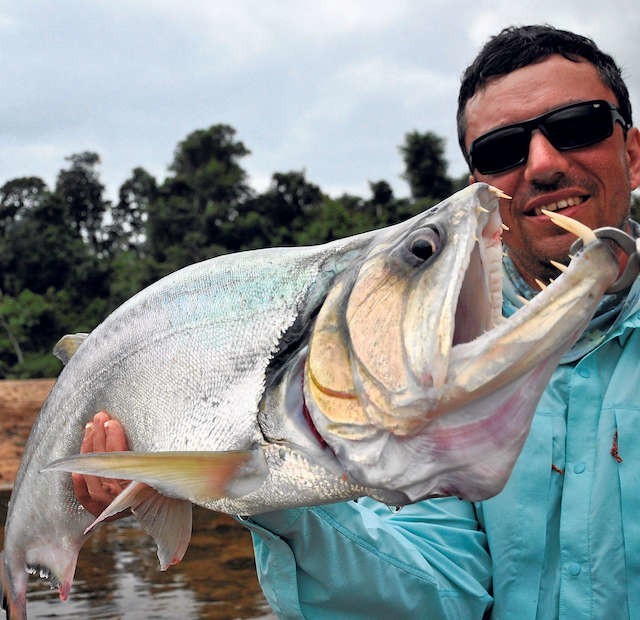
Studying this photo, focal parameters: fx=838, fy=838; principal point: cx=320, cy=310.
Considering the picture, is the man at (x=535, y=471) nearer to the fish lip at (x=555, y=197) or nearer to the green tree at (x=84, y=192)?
the fish lip at (x=555, y=197)

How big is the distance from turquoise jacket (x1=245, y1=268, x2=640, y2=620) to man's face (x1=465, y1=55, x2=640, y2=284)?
337mm

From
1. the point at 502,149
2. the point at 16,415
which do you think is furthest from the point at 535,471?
the point at 16,415

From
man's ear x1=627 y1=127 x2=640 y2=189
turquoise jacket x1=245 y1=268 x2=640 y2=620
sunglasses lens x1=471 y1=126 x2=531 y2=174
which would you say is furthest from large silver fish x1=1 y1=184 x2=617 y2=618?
man's ear x1=627 y1=127 x2=640 y2=189

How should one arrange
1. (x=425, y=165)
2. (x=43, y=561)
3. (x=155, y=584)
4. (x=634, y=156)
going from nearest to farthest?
(x=43, y=561), (x=634, y=156), (x=155, y=584), (x=425, y=165)

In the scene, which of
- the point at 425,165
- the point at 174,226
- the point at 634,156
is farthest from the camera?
the point at 174,226

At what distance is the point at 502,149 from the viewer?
2.62 meters

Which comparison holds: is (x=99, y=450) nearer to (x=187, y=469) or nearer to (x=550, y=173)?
(x=187, y=469)

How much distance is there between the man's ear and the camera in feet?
9.52

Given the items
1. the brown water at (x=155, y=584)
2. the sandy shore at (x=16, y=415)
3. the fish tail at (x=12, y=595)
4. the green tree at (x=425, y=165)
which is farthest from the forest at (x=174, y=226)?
the fish tail at (x=12, y=595)

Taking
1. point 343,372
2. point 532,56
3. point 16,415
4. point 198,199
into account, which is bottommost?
point 343,372

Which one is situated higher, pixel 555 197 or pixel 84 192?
pixel 84 192

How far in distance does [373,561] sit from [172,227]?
3594cm

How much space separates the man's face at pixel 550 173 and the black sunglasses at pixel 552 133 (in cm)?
2

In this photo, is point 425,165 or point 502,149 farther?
point 425,165
